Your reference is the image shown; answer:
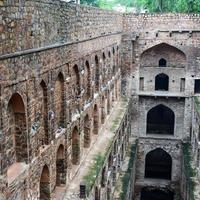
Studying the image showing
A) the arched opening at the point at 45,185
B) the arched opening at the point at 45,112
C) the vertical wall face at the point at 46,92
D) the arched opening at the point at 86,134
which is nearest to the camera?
the vertical wall face at the point at 46,92

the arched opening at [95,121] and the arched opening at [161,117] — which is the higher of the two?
the arched opening at [95,121]

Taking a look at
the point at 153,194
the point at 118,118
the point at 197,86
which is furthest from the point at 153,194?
the point at 118,118

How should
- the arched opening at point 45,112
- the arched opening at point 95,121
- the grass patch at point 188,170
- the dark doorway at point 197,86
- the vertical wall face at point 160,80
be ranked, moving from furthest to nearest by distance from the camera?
1. the dark doorway at point 197,86
2. the vertical wall face at point 160,80
3. the grass patch at point 188,170
4. the arched opening at point 95,121
5. the arched opening at point 45,112

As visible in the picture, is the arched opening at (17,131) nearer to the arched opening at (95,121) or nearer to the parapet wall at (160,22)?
the arched opening at (95,121)

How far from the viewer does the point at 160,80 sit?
25578 mm

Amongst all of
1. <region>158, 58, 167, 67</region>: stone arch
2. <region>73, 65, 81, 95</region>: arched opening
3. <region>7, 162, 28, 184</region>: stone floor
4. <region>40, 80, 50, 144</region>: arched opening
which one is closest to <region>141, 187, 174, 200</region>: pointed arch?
<region>158, 58, 167, 67</region>: stone arch

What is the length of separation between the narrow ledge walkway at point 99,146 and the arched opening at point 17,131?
294 centimetres

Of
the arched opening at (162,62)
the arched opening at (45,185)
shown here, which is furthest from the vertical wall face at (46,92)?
the arched opening at (162,62)

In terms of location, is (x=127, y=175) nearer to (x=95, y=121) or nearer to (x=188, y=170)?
(x=188, y=170)

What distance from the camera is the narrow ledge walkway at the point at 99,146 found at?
1145 centimetres

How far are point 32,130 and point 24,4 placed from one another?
8.95ft

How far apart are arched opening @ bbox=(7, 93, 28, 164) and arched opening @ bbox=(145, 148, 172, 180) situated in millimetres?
18552

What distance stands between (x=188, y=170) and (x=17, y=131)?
13.3m

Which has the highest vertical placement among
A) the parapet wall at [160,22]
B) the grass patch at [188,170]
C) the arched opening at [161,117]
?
the parapet wall at [160,22]
